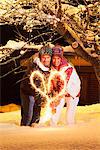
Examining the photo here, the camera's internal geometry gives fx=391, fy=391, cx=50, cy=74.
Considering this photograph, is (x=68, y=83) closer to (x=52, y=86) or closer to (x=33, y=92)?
(x=52, y=86)

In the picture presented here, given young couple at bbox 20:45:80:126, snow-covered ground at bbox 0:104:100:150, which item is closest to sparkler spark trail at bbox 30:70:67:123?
young couple at bbox 20:45:80:126

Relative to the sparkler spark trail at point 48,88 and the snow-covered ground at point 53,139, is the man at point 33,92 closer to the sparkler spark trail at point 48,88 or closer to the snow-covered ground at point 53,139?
the sparkler spark trail at point 48,88

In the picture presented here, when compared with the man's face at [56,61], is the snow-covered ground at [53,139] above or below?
A: below

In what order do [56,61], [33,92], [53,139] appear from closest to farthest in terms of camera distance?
[53,139]
[56,61]
[33,92]

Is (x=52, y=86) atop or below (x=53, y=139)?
atop

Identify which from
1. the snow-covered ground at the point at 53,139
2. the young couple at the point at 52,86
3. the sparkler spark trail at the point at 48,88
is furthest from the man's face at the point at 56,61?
the snow-covered ground at the point at 53,139

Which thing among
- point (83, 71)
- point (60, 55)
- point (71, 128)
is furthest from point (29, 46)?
point (83, 71)

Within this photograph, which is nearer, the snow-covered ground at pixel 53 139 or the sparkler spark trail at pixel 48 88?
the snow-covered ground at pixel 53 139

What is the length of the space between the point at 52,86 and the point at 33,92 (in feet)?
1.38

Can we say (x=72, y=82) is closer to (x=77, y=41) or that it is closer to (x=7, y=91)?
(x=77, y=41)

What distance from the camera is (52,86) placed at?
806cm

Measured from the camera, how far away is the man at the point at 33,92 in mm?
7973

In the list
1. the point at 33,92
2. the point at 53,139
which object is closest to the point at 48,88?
the point at 33,92

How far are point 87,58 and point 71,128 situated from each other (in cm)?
278
